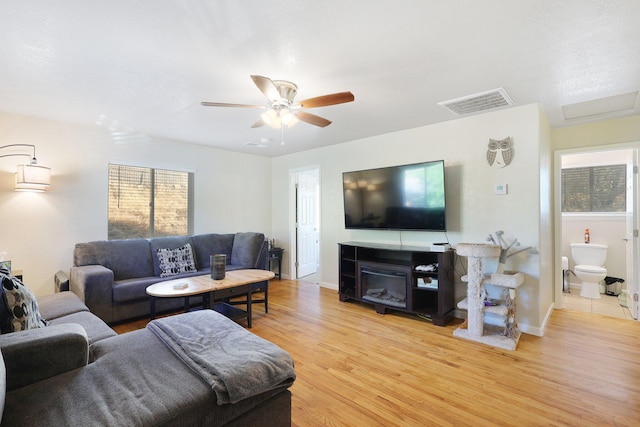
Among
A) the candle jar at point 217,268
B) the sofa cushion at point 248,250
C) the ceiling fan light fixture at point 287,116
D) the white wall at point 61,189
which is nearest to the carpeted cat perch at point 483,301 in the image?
the ceiling fan light fixture at point 287,116

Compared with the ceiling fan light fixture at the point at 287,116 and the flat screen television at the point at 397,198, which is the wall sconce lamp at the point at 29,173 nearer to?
the ceiling fan light fixture at the point at 287,116

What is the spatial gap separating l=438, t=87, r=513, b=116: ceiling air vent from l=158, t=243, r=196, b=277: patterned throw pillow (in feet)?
12.2

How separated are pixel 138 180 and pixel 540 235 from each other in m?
5.10

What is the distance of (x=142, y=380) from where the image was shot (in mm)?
1318

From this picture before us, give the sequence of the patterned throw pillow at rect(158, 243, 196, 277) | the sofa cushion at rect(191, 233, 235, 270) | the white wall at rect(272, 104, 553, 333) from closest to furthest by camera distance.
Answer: the white wall at rect(272, 104, 553, 333) < the patterned throw pillow at rect(158, 243, 196, 277) < the sofa cushion at rect(191, 233, 235, 270)

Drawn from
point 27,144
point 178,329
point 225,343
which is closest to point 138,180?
point 27,144

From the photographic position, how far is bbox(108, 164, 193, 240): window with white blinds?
4125mm

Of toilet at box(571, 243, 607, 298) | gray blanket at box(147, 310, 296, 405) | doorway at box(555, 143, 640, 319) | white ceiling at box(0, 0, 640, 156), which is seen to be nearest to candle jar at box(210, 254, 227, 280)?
gray blanket at box(147, 310, 296, 405)

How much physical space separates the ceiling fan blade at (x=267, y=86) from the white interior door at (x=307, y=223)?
3.46 m

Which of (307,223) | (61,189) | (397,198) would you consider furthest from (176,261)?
(397,198)

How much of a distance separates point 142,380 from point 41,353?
532mm

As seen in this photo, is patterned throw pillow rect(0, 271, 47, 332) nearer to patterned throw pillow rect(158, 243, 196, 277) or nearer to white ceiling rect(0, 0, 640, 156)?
white ceiling rect(0, 0, 640, 156)

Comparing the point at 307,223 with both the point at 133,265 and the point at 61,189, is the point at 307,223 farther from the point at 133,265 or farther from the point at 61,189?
the point at 61,189

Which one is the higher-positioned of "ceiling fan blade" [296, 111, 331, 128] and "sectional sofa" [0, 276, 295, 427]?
"ceiling fan blade" [296, 111, 331, 128]
